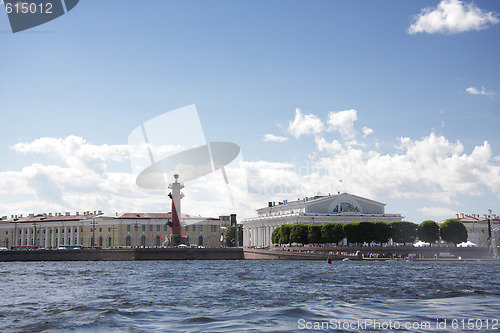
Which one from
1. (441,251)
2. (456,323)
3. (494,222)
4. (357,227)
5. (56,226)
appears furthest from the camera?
(56,226)

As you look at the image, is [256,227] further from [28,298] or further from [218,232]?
[28,298]

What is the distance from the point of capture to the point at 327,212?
98.4 m

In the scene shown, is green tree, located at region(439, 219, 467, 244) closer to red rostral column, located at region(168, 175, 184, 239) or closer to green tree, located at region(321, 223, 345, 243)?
green tree, located at region(321, 223, 345, 243)

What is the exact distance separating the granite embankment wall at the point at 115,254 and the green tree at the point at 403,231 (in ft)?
77.5

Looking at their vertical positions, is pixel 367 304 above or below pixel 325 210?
below

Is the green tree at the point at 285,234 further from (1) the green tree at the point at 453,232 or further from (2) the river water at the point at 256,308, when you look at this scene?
(2) the river water at the point at 256,308

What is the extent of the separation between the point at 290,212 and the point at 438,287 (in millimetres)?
76491

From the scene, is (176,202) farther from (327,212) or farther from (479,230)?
(479,230)

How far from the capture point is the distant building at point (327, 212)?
314 feet

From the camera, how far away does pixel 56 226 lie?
116750 mm

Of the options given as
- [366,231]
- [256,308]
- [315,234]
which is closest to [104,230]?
[315,234]

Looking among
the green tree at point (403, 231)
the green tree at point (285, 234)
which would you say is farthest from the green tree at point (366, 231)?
the green tree at point (285, 234)

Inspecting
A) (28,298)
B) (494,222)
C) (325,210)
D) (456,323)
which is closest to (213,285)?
(28,298)

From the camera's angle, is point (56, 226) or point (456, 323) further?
point (56, 226)
